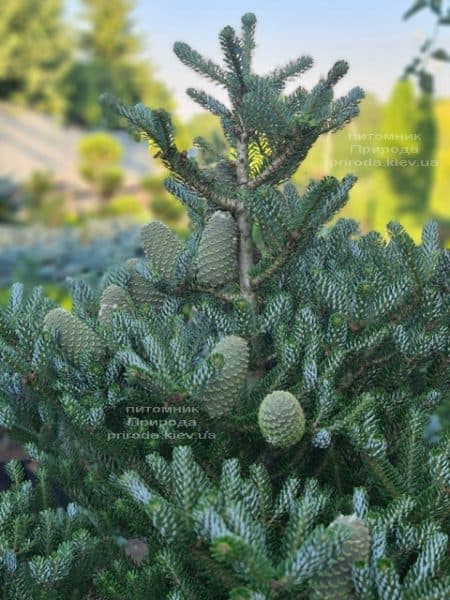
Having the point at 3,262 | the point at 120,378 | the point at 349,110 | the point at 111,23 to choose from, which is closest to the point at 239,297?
the point at 120,378

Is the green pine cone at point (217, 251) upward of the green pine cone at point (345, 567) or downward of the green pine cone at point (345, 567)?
upward

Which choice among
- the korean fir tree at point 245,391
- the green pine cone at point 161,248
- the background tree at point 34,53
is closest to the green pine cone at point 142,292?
the korean fir tree at point 245,391

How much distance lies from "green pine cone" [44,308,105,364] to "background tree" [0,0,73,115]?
83.1 ft

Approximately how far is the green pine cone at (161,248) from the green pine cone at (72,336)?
19 centimetres

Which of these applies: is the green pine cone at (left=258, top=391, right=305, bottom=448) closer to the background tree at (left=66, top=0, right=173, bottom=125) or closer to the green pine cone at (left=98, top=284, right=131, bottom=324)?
the green pine cone at (left=98, top=284, right=131, bottom=324)

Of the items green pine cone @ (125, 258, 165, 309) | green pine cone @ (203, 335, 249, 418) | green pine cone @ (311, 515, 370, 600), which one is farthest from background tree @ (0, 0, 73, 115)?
green pine cone @ (311, 515, 370, 600)

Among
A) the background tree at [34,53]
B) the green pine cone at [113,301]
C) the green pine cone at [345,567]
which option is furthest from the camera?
the background tree at [34,53]

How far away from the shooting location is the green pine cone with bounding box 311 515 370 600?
3.22 feet

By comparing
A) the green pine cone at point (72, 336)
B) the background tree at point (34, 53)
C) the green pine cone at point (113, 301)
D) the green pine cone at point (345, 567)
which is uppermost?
the background tree at point (34, 53)

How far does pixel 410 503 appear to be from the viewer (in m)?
1.10

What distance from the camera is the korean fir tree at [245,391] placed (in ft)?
3.46

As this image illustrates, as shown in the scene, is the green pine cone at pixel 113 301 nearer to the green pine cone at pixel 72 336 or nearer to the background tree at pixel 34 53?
the green pine cone at pixel 72 336

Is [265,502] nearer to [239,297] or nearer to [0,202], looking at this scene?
[239,297]

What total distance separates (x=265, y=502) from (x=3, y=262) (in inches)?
275
